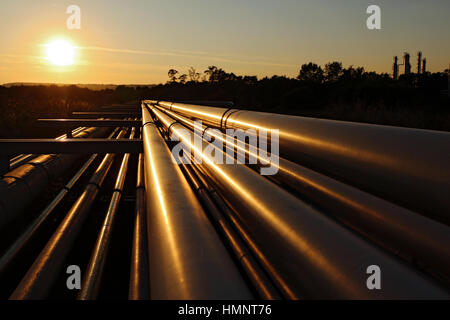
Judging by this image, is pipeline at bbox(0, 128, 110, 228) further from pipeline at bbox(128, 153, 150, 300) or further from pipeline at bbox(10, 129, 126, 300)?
pipeline at bbox(128, 153, 150, 300)

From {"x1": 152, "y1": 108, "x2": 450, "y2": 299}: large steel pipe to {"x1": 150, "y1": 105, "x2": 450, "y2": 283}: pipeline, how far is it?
18cm

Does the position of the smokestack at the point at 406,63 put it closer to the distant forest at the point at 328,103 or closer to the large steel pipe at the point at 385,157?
the distant forest at the point at 328,103

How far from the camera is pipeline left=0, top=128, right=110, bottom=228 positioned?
2848mm

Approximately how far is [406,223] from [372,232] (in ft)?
0.48

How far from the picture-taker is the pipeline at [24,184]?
2.85m

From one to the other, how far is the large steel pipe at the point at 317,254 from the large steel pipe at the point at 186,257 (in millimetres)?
146


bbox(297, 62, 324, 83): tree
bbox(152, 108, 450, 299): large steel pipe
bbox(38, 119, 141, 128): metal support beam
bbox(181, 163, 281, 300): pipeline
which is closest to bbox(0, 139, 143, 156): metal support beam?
bbox(181, 163, 281, 300): pipeline

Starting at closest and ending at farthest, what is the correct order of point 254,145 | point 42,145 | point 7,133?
point 254,145, point 42,145, point 7,133

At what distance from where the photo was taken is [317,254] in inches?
33.9

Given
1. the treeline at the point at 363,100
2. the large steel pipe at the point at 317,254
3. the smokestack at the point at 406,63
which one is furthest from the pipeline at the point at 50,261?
the smokestack at the point at 406,63

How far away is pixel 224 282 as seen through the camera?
32.9 inches

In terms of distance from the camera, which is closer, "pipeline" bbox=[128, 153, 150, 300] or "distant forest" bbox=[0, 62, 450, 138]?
"pipeline" bbox=[128, 153, 150, 300]
